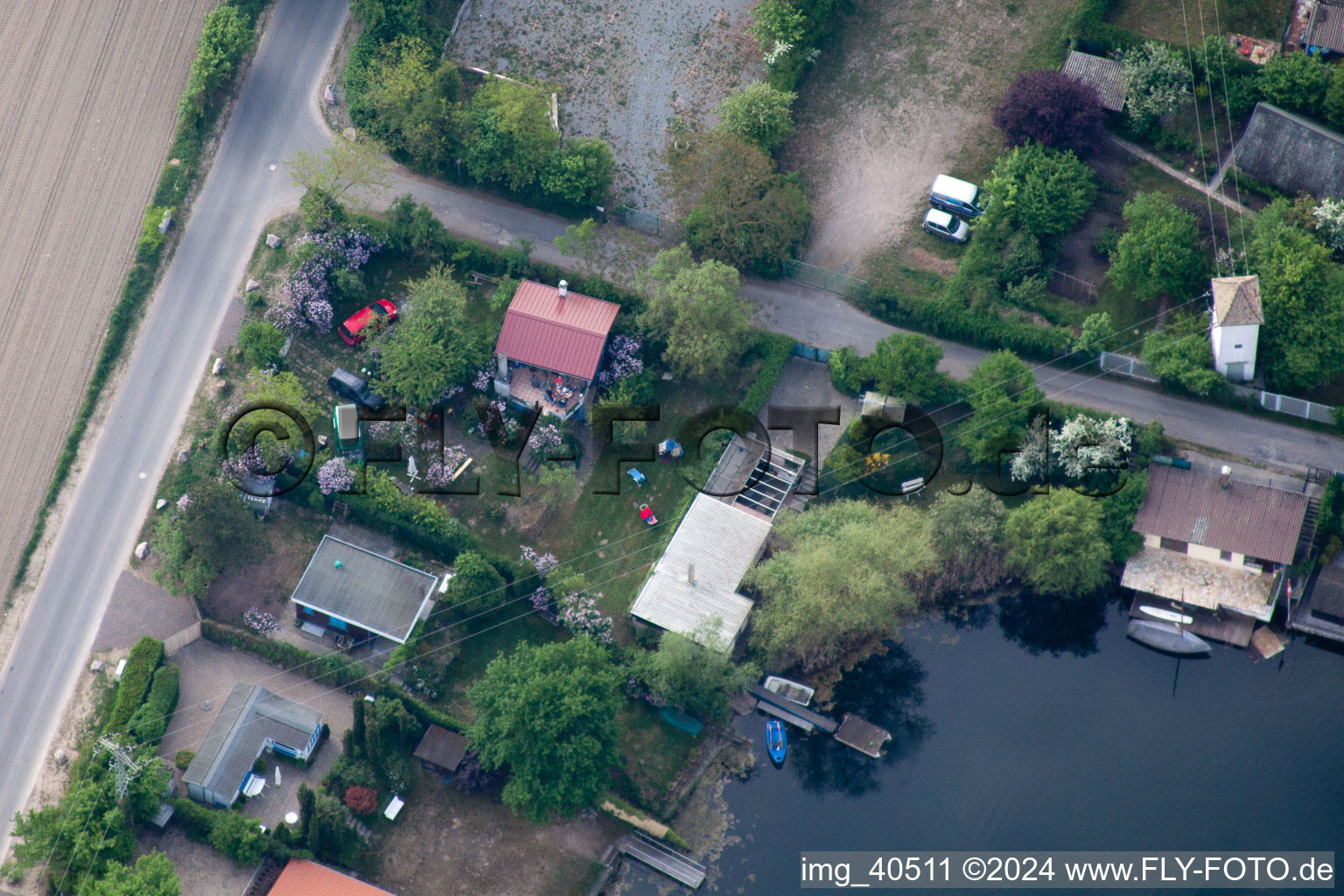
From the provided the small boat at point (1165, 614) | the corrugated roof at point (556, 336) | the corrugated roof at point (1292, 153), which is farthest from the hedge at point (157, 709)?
the corrugated roof at point (1292, 153)

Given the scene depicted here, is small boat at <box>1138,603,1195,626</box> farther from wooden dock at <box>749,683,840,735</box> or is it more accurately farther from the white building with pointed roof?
wooden dock at <box>749,683,840,735</box>

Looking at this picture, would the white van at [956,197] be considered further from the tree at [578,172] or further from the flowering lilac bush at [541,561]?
the flowering lilac bush at [541,561]

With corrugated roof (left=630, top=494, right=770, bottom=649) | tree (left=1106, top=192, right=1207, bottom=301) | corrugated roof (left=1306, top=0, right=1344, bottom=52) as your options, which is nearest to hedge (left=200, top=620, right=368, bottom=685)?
corrugated roof (left=630, top=494, right=770, bottom=649)

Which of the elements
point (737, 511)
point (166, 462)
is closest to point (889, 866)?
point (737, 511)

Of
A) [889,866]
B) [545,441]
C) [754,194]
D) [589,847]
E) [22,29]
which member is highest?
[754,194]

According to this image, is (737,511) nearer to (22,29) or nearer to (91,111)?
(91,111)

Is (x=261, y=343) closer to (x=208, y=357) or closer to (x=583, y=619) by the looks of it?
(x=208, y=357)
